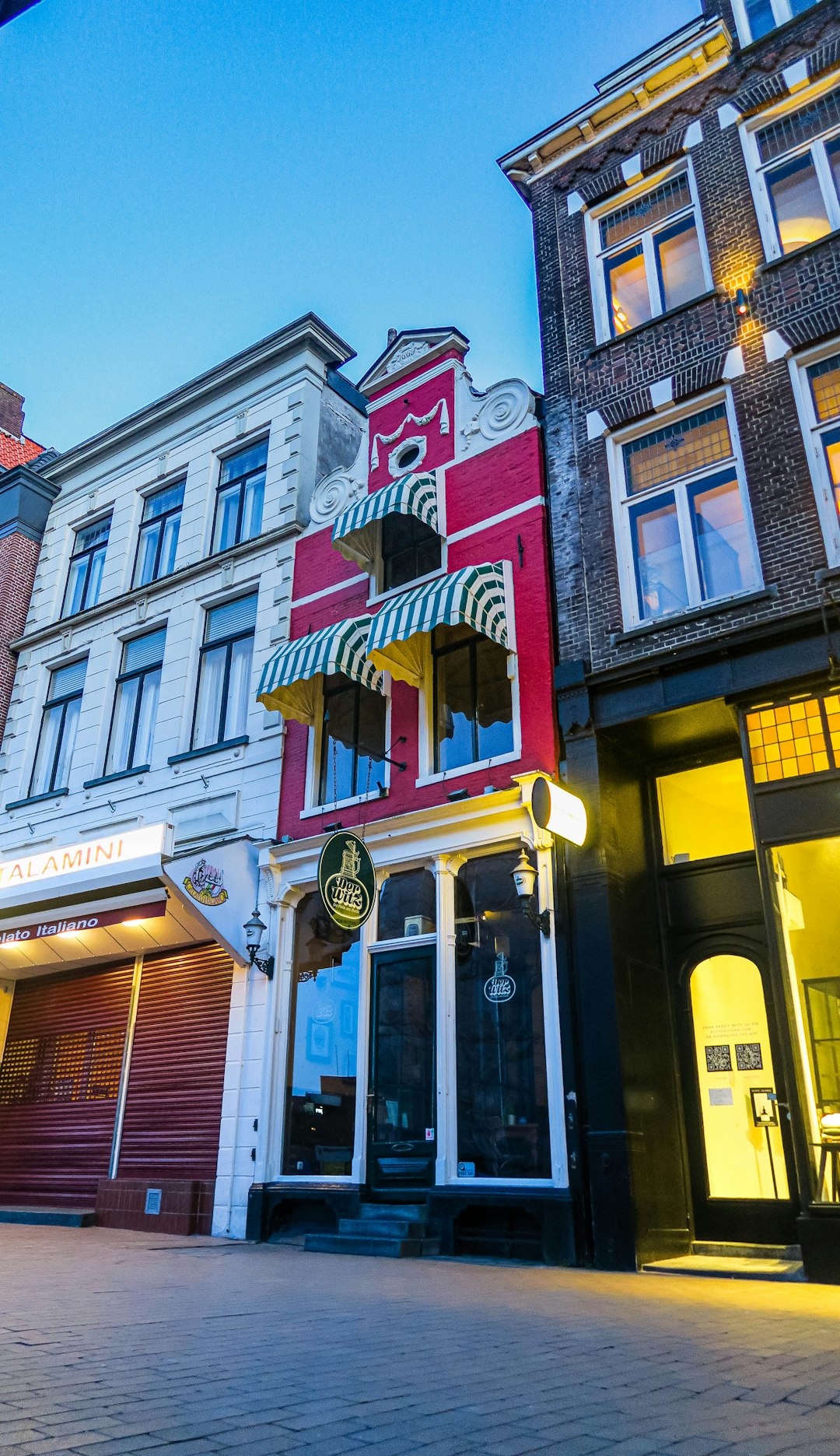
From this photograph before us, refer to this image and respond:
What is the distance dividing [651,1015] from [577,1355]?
19.1 ft

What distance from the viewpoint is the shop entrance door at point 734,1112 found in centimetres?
973

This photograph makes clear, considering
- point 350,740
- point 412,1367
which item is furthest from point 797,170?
point 412,1367

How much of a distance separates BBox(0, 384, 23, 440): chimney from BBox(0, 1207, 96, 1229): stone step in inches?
717

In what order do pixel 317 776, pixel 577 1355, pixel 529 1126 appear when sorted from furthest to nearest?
1. pixel 317 776
2. pixel 529 1126
3. pixel 577 1355

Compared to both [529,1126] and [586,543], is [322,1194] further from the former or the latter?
[586,543]

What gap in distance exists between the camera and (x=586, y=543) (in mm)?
12062

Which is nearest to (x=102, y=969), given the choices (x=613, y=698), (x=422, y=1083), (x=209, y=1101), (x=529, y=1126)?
(x=209, y=1101)

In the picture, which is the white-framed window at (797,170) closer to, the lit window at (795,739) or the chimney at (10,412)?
the lit window at (795,739)

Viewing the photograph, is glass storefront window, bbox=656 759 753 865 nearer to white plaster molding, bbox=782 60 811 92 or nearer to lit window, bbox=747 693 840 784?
lit window, bbox=747 693 840 784

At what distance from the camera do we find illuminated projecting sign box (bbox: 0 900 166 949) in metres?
14.1

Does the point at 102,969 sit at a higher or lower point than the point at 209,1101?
higher

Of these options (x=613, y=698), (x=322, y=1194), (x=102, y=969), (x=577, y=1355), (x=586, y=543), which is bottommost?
(x=577, y=1355)

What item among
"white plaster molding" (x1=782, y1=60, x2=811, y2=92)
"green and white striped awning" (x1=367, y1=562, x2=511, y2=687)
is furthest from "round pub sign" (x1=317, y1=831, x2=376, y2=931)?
"white plaster molding" (x1=782, y1=60, x2=811, y2=92)

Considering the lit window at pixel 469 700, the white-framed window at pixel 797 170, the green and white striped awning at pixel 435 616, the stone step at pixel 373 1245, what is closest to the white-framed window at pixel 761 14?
the white-framed window at pixel 797 170
